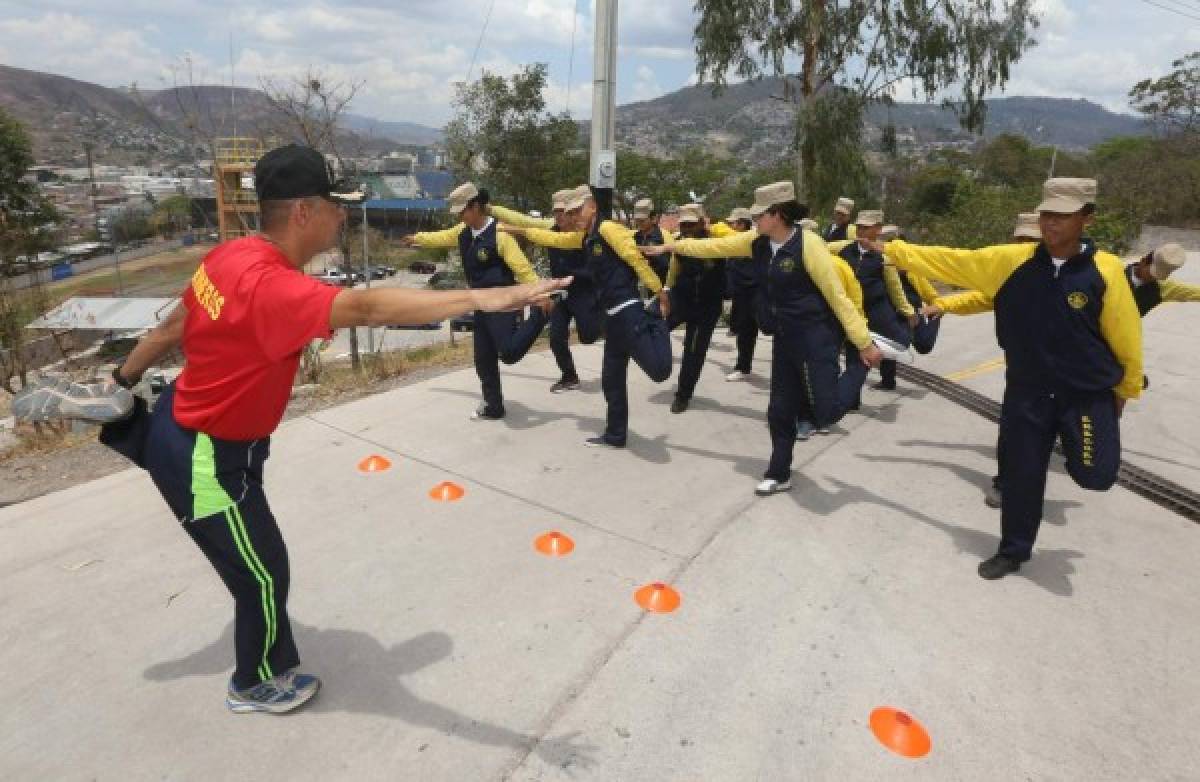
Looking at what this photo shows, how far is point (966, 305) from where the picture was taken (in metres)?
3.93

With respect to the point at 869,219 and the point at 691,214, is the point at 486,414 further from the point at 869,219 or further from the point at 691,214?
the point at 869,219

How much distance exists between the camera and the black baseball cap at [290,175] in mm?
2113

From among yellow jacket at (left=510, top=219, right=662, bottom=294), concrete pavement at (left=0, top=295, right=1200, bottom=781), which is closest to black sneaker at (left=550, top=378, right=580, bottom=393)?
concrete pavement at (left=0, top=295, right=1200, bottom=781)

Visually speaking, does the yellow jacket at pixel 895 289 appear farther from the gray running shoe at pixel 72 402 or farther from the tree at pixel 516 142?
the tree at pixel 516 142

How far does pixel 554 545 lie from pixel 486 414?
7.30 ft

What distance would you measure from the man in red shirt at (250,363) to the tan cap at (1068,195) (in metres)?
2.37

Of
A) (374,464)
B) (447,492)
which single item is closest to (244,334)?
(447,492)

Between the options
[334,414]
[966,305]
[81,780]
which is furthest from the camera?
[334,414]

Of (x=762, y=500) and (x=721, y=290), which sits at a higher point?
(x=721, y=290)

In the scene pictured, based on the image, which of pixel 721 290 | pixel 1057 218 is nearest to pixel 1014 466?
pixel 1057 218

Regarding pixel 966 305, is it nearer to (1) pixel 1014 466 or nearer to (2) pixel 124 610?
(1) pixel 1014 466

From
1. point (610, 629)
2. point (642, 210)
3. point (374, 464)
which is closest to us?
point (610, 629)

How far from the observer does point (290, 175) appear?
2.12m

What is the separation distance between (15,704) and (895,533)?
4.21 metres
